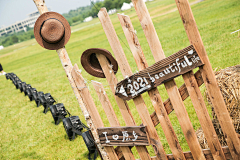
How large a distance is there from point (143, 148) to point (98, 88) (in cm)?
107

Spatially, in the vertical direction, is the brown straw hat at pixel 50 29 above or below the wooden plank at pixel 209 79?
above

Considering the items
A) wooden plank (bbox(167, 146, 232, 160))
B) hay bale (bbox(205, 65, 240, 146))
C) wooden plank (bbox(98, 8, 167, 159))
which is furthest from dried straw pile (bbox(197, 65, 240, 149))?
wooden plank (bbox(98, 8, 167, 159))

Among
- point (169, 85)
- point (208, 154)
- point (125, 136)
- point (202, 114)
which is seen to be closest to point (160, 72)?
point (169, 85)

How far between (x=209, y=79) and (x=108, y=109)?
1.41 metres

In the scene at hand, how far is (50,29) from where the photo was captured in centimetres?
293

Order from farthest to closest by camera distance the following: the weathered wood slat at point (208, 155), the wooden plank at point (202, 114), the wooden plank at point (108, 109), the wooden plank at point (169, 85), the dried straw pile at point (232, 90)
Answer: the dried straw pile at point (232, 90) < the wooden plank at point (108, 109) < the weathered wood slat at point (208, 155) < the wooden plank at point (202, 114) < the wooden plank at point (169, 85)

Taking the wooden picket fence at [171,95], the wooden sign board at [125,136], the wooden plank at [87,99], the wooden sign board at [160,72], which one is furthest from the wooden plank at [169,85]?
the wooden plank at [87,99]

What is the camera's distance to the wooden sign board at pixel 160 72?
256 cm

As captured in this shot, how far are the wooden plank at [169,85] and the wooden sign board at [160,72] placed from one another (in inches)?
4.5

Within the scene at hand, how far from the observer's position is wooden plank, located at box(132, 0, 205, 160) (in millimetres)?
2549

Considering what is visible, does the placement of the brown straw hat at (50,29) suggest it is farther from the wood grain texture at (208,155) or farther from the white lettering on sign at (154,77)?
the wood grain texture at (208,155)

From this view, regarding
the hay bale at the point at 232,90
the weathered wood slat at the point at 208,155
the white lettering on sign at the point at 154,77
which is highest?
the white lettering on sign at the point at 154,77

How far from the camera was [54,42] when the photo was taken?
300 cm

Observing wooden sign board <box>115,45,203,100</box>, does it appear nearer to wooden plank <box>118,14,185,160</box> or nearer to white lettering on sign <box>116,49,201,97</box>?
white lettering on sign <box>116,49,201,97</box>
